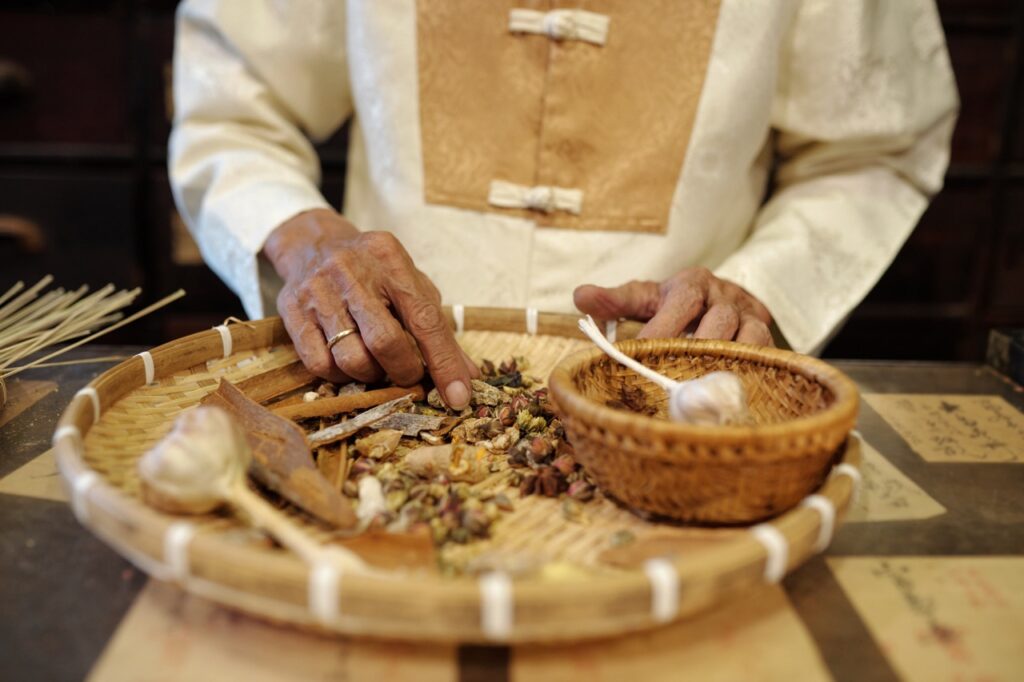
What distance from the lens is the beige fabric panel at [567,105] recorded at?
116 cm

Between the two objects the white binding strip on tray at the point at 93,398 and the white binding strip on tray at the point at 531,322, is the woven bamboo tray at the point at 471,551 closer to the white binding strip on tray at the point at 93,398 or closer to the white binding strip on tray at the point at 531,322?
the white binding strip on tray at the point at 93,398

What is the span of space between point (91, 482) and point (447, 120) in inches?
31.3

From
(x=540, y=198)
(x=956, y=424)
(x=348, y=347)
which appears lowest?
(x=956, y=424)

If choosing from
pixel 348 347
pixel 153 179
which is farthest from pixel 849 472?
pixel 153 179

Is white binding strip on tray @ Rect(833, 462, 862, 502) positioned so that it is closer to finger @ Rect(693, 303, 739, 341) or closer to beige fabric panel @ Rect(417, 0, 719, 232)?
finger @ Rect(693, 303, 739, 341)

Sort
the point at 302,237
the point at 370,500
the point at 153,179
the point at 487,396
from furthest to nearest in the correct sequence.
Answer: the point at 153,179, the point at 302,237, the point at 487,396, the point at 370,500

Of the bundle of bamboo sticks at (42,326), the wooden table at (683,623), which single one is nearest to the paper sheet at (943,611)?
the wooden table at (683,623)

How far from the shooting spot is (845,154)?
132 centimetres

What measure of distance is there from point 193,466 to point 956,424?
33.7 inches

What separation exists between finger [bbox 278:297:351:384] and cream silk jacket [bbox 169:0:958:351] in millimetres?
278

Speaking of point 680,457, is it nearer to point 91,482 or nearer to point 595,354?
point 595,354

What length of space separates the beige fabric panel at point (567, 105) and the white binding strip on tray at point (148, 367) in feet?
1.76

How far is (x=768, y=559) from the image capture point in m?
0.52

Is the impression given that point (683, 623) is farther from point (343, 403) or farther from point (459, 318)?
point (459, 318)
